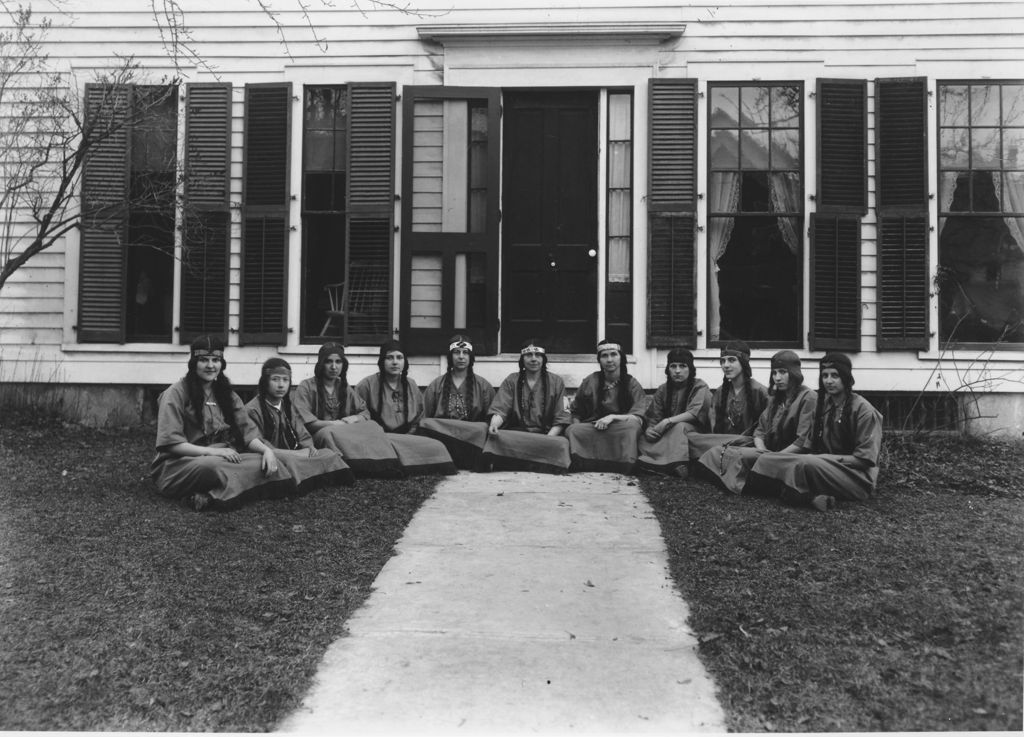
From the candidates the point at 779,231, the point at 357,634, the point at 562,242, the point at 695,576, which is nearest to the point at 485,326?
the point at 562,242

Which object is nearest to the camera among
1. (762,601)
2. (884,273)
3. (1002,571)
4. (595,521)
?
(762,601)

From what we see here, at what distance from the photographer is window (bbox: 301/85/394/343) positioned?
8102mm

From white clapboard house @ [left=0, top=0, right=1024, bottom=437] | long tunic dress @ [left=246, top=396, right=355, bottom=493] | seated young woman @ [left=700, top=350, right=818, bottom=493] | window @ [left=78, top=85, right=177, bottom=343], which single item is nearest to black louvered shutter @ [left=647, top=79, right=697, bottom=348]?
white clapboard house @ [left=0, top=0, right=1024, bottom=437]

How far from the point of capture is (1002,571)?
13.1 ft

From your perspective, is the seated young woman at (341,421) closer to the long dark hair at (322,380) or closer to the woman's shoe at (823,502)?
the long dark hair at (322,380)

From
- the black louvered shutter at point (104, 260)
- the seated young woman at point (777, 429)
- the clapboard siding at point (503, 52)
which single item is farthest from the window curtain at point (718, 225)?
the black louvered shutter at point (104, 260)

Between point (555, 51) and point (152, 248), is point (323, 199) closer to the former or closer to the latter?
point (152, 248)

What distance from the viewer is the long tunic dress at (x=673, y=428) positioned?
648 cm

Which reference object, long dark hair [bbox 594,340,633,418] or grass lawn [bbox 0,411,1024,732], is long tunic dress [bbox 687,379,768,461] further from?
long dark hair [bbox 594,340,633,418]

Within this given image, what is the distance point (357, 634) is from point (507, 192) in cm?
553

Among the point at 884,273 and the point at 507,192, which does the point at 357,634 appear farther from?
the point at 884,273

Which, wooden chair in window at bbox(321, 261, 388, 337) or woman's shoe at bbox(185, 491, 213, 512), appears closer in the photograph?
woman's shoe at bbox(185, 491, 213, 512)

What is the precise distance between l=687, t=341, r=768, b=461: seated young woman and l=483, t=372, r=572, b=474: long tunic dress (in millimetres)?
1078

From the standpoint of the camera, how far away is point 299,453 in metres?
5.69
